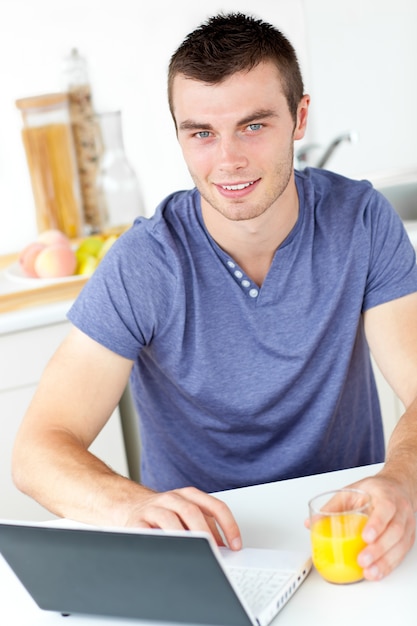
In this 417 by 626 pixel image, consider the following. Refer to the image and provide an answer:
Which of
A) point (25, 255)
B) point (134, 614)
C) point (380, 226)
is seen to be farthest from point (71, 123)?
point (134, 614)

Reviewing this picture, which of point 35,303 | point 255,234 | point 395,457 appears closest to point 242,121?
point 255,234

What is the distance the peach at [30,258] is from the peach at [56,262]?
0.15 feet

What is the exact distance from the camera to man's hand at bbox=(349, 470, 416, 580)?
3.51 feet

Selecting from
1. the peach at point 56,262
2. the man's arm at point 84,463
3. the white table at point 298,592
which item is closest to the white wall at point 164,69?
the peach at point 56,262

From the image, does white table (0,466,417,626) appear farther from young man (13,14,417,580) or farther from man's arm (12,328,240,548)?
young man (13,14,417,580)

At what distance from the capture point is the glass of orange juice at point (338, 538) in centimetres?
106

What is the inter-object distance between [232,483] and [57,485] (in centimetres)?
36

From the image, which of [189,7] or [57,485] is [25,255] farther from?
[57,485]

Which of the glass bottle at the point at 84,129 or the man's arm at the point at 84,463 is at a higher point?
the glass bottle at the point at 84,129

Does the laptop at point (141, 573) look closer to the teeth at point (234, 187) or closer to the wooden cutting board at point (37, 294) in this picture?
the teeth at point (234, 187)

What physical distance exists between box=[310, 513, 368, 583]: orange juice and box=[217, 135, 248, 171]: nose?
1.93 ft

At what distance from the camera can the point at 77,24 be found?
2.81m

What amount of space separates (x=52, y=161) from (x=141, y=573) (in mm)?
1851

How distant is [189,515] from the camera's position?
3.70 ft
